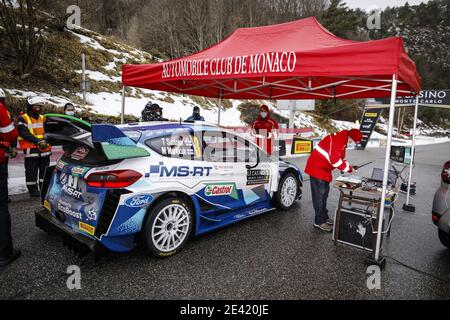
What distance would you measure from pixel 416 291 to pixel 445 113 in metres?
74.7

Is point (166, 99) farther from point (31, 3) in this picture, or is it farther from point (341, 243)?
point (341, 243)

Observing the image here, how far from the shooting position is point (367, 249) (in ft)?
11.4

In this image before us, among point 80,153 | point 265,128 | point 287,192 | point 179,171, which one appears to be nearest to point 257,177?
point 287,192

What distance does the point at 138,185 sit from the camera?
9.16 feet

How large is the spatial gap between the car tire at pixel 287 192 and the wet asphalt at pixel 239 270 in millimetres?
750

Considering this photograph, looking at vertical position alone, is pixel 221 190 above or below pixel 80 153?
below

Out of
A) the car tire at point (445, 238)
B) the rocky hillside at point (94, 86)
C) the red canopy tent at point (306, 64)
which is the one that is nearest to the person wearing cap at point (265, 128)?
the red canopy tent at point (306, 64)

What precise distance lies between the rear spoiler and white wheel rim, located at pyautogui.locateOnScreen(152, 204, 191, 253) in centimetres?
68

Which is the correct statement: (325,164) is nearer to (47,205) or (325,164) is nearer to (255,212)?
(255,212)

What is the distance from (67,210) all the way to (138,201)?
81 cm

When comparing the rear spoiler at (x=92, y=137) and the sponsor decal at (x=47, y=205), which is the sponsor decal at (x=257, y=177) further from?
the sponsor decal at (x=47, y=205)
